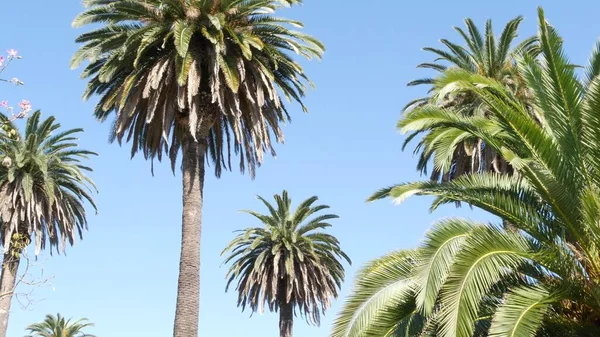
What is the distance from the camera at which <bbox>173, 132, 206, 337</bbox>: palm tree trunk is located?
1862 cm

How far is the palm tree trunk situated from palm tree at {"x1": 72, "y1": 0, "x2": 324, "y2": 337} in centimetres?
3

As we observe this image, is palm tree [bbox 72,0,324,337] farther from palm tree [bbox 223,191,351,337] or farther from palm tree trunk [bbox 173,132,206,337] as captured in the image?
palm tree [bbox 223,191,351,337]

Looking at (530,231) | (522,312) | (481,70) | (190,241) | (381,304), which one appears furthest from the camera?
(481,70)

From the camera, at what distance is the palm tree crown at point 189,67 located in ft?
66.6

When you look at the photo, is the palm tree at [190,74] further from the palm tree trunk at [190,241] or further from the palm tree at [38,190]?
the palm tree at [38,190]

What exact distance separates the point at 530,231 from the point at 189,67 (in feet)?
35.6

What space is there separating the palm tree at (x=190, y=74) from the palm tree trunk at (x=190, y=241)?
0.03m

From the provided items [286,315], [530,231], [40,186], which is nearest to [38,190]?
[40,186]

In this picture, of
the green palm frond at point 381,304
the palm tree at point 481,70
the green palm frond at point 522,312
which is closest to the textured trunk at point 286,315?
the palm tree at point 481,70

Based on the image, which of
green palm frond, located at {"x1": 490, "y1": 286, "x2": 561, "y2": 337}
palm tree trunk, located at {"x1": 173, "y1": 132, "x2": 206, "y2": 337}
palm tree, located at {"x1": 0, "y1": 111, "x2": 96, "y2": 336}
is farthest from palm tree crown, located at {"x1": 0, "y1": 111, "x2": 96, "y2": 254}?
green palm frond, located at {"x1": 490, "y1": 286, "x2": 561, "y2": 337}

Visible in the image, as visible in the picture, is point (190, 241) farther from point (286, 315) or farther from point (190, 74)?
point (286, 315)

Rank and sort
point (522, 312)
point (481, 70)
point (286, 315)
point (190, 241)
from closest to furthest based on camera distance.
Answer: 1. point (522, 312)
2. point (190, 241)
3. point (481, 70)
4. point (286, 315)

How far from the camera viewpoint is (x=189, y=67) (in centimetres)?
2014

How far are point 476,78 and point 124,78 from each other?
38.1 ft
